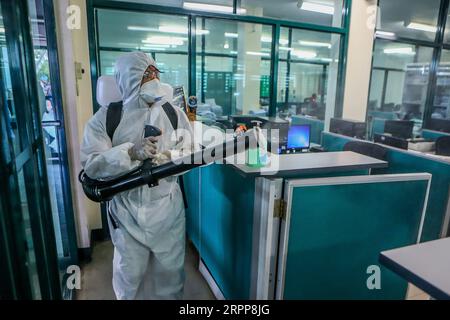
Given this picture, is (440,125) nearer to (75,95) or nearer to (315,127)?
(315,127)

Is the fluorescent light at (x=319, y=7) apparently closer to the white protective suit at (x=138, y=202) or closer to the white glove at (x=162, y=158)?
the white protective suit at (x=138, y=202)

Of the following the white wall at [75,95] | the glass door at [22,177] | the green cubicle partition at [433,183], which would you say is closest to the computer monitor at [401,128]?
the green cubicle partition at [433,183]

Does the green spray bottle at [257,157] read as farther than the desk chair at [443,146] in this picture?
No

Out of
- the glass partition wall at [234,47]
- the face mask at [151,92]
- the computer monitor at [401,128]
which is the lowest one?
the computer monitor at [401,128]

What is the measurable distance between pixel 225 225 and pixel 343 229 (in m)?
0.67

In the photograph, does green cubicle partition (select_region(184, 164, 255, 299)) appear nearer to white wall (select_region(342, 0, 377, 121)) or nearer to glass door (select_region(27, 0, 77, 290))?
glass door (select_region(27, 0, 77, 290))

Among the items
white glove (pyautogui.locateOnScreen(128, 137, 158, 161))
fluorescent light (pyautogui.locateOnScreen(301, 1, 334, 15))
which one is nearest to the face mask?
white glove (pyautogui.locateOnScreen(128, 137, 158, 161))

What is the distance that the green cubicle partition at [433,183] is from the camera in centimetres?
226

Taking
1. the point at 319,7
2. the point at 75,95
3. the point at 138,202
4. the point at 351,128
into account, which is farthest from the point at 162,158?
the point at 319,7

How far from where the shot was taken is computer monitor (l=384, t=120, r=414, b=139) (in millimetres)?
3748

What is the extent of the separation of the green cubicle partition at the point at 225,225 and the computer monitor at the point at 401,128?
2883 mm

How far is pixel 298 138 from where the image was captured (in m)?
3.19

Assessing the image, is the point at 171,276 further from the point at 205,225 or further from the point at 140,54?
the point at 140,54
